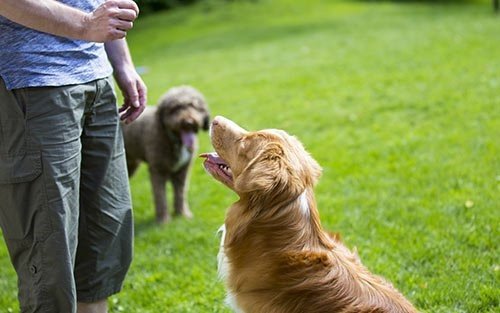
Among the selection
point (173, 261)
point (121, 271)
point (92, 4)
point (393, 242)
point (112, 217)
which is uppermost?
point (92, 4)

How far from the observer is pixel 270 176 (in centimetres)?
306

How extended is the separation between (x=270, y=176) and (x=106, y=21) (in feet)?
3.45

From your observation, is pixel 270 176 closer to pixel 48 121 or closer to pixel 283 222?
pixel 283 222

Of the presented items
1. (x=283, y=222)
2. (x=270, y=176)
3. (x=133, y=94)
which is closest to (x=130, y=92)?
(x=133, y=94)

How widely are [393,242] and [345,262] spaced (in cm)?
205

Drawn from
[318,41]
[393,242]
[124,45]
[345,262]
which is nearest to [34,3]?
[124,45]

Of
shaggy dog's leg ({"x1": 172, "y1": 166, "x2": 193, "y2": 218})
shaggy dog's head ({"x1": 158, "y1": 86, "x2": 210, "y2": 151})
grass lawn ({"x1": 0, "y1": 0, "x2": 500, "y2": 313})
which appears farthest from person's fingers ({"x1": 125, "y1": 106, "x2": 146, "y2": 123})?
shaggy dog's leg ({"x1": 172, "y1": 166, "x2": 193, "y2": 218})

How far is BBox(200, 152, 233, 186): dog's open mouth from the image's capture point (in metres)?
3.49

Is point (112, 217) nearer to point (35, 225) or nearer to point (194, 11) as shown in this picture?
point (35, 225)

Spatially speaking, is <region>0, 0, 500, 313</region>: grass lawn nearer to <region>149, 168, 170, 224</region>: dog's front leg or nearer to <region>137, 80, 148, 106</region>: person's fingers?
<region>149, 168, 170, 224</region>: dog's front leg

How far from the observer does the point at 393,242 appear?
16.7ft

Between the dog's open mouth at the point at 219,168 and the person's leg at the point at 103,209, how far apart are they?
50cm

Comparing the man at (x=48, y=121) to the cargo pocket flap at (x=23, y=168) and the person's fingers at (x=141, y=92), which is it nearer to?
the cargo pocket flap at (x=23, y=168)

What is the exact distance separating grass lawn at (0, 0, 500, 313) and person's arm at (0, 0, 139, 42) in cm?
235
